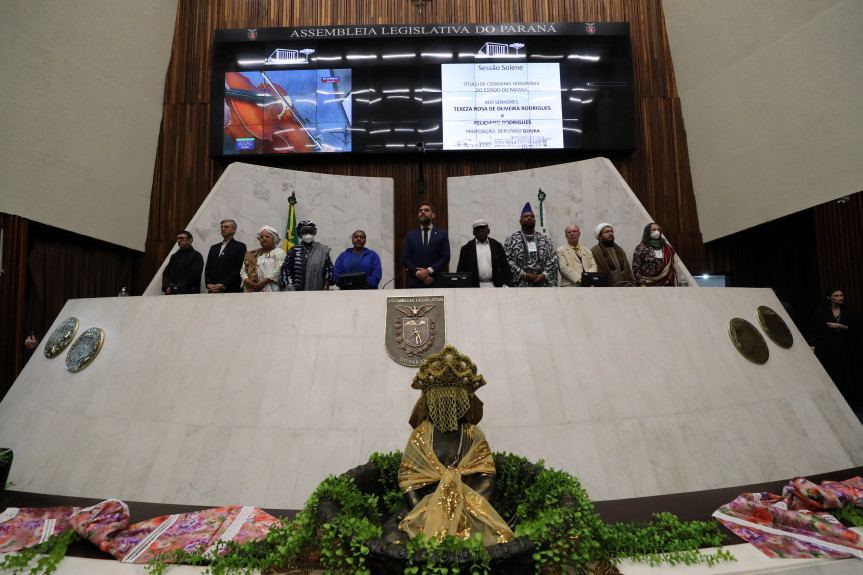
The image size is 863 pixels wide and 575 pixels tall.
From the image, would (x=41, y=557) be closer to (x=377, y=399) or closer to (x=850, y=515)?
(x=377, y=399)

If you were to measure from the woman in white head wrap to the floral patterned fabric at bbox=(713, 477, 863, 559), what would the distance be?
13.5 ft

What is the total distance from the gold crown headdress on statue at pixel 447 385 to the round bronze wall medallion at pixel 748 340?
9.28 feet

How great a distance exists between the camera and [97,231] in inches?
275

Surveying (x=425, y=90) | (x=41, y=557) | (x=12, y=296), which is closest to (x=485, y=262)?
(x=41, y=557)

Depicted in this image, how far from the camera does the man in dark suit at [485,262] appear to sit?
474cm

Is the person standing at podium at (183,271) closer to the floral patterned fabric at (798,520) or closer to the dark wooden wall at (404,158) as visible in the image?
the dark wooden wall at (404,158)

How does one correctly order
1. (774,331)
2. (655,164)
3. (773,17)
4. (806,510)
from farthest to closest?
(655,164), (773,17), (774,331), (806,510)

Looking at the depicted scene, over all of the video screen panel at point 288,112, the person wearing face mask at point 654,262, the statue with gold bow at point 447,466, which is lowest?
the statue with gold bow at point 447,466

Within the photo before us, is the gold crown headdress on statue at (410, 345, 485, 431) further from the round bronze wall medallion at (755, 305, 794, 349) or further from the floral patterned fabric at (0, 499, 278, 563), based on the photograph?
the round bronze wall medallion at (755, 305, 794, 349)

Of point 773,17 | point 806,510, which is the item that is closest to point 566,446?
point 806,510

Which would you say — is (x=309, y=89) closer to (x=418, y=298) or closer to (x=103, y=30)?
(x=103, y=30)

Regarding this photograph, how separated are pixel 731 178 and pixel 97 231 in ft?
31.4

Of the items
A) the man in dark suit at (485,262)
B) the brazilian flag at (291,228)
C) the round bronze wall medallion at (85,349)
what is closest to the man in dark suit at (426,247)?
the man in dark suit at (485,262)

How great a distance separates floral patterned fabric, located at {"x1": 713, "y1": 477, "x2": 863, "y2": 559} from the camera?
2291mm
